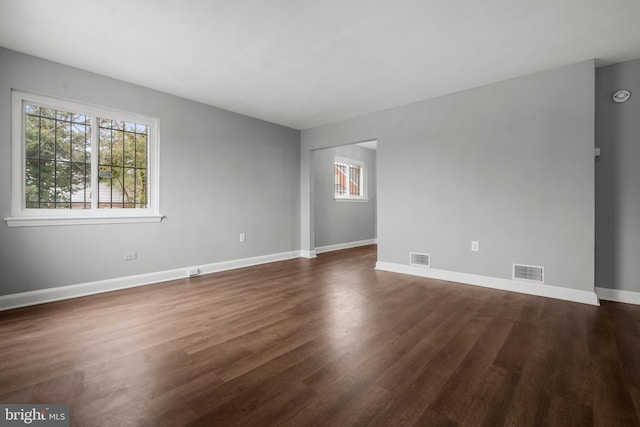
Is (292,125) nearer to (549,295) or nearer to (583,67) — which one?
(583,67)

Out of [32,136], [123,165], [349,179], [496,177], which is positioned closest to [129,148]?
[123,165]

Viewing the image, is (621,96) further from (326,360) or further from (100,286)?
(100,286)

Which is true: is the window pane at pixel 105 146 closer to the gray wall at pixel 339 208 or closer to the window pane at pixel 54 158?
the window pane at pixel 54 158

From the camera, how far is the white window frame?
302 centimetres

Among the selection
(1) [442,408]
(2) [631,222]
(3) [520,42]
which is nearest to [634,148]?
(2) [631,222]

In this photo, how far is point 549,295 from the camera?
3.35m

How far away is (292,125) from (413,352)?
190 inches

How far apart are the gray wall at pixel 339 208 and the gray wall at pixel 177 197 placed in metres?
0.74

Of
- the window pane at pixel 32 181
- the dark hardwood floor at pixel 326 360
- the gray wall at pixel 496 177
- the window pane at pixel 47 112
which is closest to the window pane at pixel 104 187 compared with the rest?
the window pane at pixel 32 181

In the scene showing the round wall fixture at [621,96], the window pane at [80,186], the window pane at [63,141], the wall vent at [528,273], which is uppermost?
the round wall fixture at [621,96]

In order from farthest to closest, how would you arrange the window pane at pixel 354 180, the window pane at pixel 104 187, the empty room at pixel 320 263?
the window pane at pixel 354 180, the window pane at pixel 104 187, the empty room at pixel 320 263

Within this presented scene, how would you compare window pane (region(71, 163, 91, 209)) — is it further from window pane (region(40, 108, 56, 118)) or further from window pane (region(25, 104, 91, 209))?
window pane (region(40, 108, 56, 118))

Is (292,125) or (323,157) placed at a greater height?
(292,125)

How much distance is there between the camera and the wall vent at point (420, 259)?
433 cm
